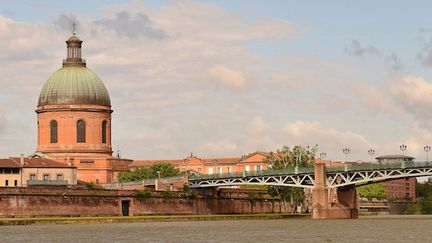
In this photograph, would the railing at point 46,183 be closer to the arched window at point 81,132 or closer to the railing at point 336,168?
the railing at point 336,168

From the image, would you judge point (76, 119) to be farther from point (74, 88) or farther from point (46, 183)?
point (46, 183)

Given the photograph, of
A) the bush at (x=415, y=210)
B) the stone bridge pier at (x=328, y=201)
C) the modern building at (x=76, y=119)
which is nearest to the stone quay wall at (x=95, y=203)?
the stone bridge pier at (x=328, y=201)

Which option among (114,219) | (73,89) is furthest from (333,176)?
(73,89)

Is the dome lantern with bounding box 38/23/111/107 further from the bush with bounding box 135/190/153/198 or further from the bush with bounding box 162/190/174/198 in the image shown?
the bush with bounding box 135/190/153/198

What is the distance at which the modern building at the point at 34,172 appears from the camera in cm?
14425

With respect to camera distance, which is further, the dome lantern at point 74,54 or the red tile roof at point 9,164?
the dome lantern at point 74,54

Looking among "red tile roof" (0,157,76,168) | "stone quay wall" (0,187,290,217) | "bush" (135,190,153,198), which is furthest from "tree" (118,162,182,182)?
"bush" (135,190,153,198)

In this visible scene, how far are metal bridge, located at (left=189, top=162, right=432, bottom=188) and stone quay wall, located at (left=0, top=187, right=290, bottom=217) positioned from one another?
355cm

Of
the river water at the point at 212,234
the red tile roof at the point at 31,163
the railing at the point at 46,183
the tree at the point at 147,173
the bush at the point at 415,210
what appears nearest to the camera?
the river water at the point at 212,234

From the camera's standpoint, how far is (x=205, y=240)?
7900 centimetres

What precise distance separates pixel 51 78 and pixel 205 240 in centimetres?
9419

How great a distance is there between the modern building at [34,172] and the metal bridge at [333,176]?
15622mm

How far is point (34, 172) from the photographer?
5797 inches

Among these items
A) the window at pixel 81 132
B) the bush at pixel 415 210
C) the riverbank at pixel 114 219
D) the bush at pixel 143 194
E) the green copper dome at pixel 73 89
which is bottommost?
the riverbank at pixel 114 219
